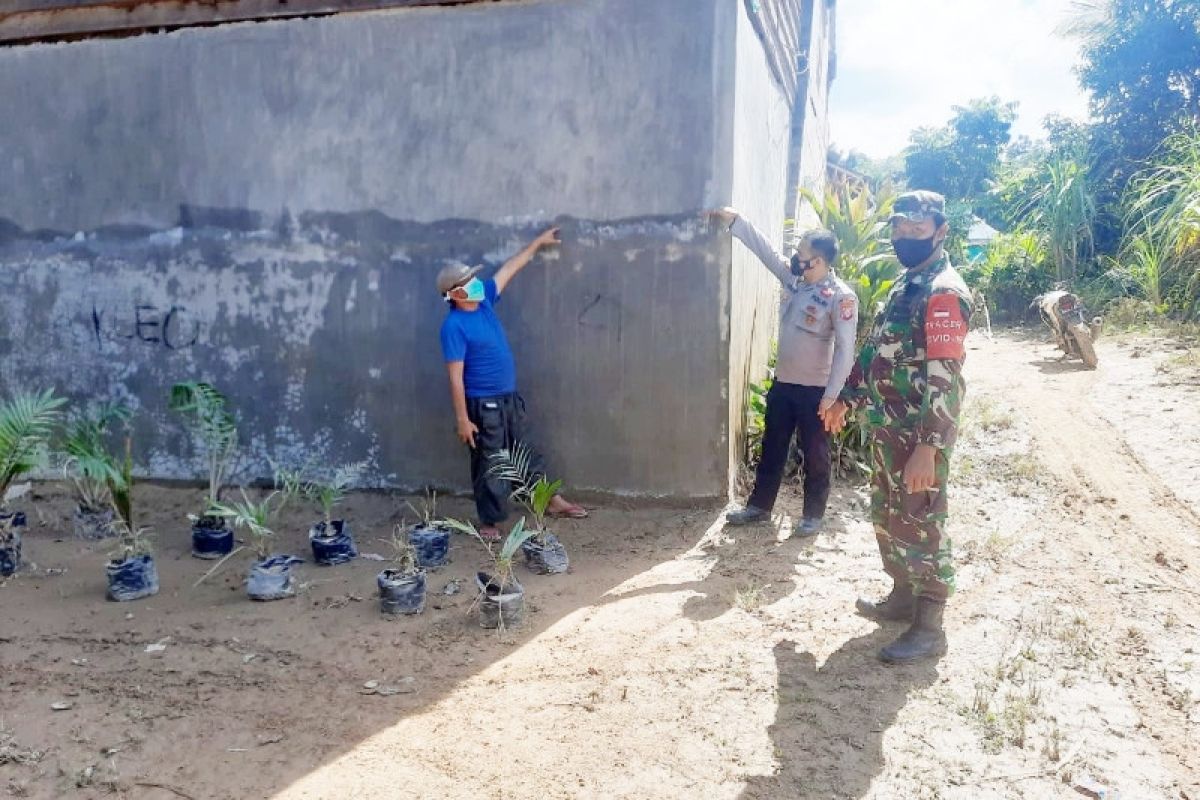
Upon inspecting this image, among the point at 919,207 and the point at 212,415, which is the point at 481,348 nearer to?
the point at 212,415

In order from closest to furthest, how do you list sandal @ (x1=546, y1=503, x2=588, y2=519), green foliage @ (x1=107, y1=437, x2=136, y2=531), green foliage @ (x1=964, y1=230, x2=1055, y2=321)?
1. green foliage @ (x1=107, y1=437, x2=136, y2=531)
2. sandal @ (x1=546, y1=503, x2=588, y2=519)
3. green foliage @ (x1=964, y1=230, x2=1055, y2=321)

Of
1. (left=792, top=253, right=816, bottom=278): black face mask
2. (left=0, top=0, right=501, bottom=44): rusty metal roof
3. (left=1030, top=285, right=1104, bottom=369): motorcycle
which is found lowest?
(left=1030, top=285, right=1104, bottom=369): motorcycle

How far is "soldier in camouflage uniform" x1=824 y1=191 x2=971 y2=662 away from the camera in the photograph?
339cm

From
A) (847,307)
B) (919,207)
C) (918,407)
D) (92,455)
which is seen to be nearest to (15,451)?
(92,455)

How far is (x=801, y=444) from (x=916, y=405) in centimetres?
154

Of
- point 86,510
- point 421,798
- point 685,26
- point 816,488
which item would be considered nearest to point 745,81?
point 685,26

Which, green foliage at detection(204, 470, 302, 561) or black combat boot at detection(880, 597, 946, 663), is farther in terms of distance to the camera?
green foliage at detection(204, 470, 302, 561)

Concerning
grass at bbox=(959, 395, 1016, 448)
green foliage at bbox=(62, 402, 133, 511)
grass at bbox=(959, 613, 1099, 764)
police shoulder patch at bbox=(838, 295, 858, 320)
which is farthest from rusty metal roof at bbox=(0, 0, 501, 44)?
grass at bbox=(959, 395, 1016, 448)

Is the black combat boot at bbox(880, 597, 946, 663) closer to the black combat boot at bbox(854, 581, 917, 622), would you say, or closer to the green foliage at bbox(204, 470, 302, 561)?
the black combat boot at bbox(854, 581, 917, 622)

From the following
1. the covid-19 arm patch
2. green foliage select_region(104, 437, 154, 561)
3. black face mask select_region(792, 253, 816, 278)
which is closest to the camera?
the covid-19 arm patch

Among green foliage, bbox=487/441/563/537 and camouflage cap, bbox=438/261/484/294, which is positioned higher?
camouflage cap, bbox=438/261/484/294

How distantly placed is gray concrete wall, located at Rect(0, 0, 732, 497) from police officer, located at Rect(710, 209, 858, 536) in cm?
31

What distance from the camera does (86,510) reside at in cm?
557

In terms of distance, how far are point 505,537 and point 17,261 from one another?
422cm
